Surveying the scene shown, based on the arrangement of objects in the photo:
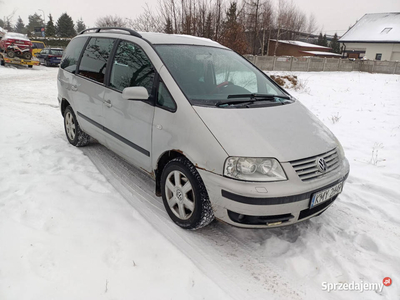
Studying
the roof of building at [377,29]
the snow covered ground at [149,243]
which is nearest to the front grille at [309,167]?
the snow covered ground at [149,243]

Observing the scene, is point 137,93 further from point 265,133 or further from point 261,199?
point 261,199

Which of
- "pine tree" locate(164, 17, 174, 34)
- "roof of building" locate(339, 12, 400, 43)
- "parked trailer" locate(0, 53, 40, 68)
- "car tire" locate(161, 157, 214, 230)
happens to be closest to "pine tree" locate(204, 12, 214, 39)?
"pine tree" locate(164, 17, 174, 34)

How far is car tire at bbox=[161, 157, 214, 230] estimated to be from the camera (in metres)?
2.68

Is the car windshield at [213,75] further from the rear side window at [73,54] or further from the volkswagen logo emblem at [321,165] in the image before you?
the rear side window at [73,54]

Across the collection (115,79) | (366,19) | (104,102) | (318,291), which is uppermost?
(366,19)

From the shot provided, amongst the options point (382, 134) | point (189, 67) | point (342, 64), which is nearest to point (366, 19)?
point (342, 64)

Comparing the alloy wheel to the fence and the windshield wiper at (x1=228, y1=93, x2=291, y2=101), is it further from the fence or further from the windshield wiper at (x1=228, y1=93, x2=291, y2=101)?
the fence

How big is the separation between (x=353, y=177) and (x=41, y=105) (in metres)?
7.97

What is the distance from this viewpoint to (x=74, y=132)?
5.00m

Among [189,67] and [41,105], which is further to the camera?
[41,105]

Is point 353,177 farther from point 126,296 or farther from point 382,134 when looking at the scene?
point 126,296

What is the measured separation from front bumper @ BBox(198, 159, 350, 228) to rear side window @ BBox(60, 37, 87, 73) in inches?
131

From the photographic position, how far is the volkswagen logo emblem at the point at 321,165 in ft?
8.67

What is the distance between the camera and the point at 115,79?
365 centimetres
